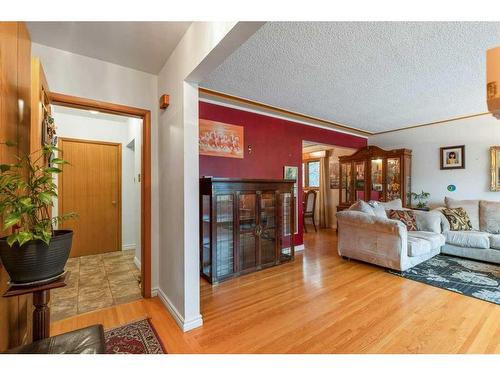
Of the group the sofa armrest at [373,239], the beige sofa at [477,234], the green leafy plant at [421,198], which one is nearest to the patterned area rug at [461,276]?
the beige sofa at [477,234]

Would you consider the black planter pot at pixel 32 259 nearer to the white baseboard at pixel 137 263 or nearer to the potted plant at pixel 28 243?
the potted plant at pixel 28 243

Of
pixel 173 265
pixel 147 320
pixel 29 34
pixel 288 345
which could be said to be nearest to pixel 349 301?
pixel 288 345

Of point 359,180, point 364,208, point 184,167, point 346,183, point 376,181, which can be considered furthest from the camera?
point 346,183

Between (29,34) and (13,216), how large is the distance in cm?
175

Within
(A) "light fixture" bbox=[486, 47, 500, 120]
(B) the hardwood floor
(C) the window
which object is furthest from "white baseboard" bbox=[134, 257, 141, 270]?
(C) the window

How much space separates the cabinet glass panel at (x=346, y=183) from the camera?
5.46m

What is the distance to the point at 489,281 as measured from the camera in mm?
2717

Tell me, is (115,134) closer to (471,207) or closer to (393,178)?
(393,178)

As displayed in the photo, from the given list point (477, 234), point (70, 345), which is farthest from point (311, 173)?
point (70, 345)

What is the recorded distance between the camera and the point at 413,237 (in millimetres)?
3293

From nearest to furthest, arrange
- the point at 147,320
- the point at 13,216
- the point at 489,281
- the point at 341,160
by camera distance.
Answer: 1. the point at 13,216
2. the point at 147,320
3. the point at 489,281
4. the point at 341,160

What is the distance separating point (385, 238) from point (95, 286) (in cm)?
363

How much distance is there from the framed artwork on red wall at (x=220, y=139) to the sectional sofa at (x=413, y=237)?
A: 1907 millimetres
